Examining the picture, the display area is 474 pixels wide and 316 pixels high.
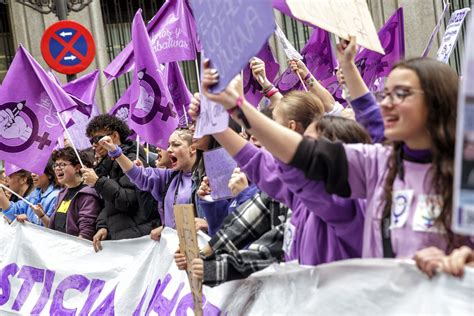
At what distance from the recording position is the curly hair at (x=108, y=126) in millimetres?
7668

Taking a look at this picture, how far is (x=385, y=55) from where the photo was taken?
8516mm

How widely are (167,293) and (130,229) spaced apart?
1252mm

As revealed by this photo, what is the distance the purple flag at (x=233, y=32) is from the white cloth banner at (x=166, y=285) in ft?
2.49

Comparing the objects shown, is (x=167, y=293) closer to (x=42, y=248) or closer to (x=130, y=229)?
(x=130, y=229)

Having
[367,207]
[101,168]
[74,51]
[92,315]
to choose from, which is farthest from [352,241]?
[74,51]

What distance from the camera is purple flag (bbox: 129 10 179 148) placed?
738 centimetres

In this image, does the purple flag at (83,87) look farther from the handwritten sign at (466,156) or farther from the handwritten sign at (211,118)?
the handwritten sign at (466,156)

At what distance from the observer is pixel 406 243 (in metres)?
3.09

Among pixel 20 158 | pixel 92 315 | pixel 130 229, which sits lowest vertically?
pixel 92 315

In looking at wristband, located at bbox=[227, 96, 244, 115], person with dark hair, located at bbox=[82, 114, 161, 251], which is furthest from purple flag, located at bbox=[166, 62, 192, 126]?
wristband, located at bbox=[227, 96, 244, 115]

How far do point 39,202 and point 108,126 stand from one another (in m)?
1.53

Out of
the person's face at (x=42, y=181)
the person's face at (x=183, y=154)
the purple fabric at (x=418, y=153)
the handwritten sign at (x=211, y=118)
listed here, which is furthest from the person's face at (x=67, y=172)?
the purple fabric at (x=418, y=153)

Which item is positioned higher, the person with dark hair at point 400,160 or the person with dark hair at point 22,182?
the person with dark hair at point 400,160

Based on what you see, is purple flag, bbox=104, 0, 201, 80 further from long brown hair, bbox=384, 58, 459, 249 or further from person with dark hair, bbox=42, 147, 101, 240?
long brown hair, bbox=384, 58, 459, 249
